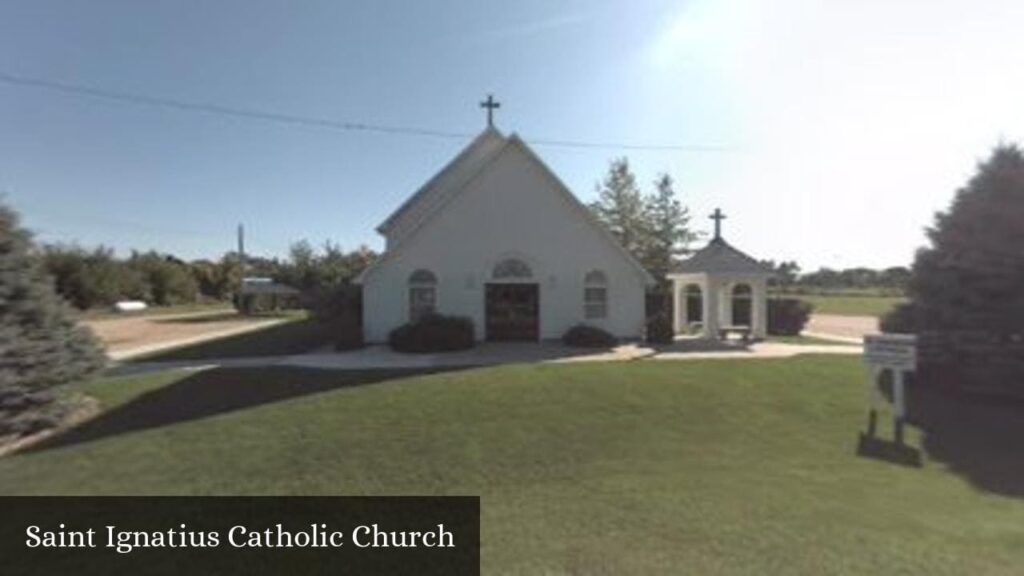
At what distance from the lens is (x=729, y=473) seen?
10953 millimetres

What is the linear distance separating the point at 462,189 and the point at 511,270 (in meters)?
3.04

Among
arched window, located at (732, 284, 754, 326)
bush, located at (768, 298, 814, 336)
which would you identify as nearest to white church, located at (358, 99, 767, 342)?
arched window, located at (732, 284, 754, 326)

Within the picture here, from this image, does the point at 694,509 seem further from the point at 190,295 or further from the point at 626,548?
the point at 190,295

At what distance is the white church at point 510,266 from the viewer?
26.3 m

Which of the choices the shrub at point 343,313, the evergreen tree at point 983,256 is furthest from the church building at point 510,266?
the evergreen tree at point 983,256

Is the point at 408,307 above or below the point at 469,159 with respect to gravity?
below

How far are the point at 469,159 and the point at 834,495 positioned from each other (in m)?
25.9

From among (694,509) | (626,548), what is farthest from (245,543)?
(694,509)

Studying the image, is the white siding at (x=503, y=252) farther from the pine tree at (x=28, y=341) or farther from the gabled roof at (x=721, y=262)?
the pine tree at (x=28, y=341)

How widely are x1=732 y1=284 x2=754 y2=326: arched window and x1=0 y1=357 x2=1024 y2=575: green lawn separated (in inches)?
614

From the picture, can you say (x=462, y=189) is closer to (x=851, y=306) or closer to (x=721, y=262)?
(x=721, y=262)

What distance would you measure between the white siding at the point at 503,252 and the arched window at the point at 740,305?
8.88 meters

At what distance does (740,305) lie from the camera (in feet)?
115

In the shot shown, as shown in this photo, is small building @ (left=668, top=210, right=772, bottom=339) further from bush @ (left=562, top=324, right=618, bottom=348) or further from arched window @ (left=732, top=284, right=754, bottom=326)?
bush @ (left=562, top=324, right=618, bottom=348)
